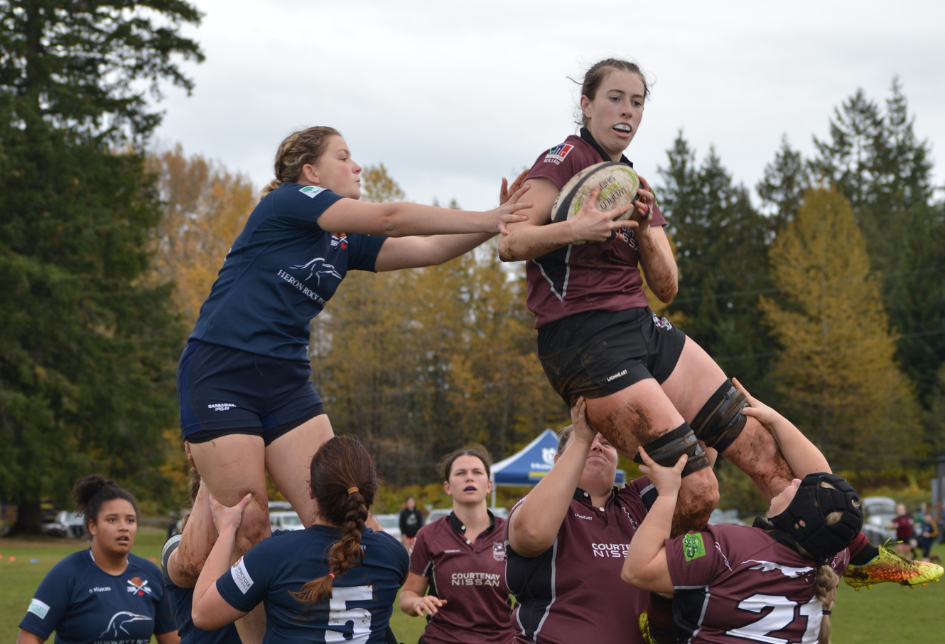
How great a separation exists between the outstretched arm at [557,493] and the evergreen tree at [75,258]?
27.8 m

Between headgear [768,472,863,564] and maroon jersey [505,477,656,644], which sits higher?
headgear [768,472,863,564]

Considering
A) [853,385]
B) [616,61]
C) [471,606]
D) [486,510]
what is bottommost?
[853,385]

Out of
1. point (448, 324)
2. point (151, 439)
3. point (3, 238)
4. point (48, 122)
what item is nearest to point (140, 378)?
point (151, 439)

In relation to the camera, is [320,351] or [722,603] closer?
[722,603]

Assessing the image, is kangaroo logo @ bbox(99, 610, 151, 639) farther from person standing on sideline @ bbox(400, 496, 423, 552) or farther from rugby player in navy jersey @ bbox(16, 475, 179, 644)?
person standing on sideline @ bbox(400, 496, 423, 552)

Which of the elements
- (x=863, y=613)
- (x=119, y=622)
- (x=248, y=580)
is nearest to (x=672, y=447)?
(x=248, y=580)

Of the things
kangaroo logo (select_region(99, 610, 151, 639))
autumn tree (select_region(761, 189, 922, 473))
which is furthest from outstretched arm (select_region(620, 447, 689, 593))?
autumn tree (select_region(761, 189, 922, 473))

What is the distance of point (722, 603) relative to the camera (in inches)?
137

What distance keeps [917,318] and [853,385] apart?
11995mm

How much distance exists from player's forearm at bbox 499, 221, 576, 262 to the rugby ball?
0.31 feet

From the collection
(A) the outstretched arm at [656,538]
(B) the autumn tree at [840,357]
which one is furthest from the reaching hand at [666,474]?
(B) the autumn tree at [840,357]

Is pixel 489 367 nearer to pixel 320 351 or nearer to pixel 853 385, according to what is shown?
pixel 320 351

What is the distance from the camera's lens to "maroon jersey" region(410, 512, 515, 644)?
6320 millimetres

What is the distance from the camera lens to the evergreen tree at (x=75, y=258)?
95.3ft
